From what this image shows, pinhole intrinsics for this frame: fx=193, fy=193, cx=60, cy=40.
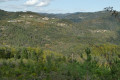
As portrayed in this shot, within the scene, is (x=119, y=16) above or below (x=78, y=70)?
above

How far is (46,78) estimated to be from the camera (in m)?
18.9

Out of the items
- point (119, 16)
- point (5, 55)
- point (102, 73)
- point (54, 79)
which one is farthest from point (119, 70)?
point (5, 55)

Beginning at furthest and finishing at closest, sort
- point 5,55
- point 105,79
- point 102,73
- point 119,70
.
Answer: point 5,55 → point 102,73 → point 105,79 → point 119,70

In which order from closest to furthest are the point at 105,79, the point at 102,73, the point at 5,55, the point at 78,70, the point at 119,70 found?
1. the point at 119,70
2. the point at 105,79
3. the point at 102,73
4. the point at 78,70
5. the point at 5,55

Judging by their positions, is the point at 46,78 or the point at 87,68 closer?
the point at 46,78

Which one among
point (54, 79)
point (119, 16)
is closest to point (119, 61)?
point (54, 79)

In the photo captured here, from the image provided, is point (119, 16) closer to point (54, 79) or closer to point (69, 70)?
point (54, 79)

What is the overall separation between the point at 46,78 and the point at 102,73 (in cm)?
731

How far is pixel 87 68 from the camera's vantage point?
1045 inches

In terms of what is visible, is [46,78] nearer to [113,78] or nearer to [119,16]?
[113,78]

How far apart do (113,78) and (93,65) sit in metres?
6.71

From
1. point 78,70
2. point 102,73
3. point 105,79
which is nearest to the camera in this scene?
point 105,79

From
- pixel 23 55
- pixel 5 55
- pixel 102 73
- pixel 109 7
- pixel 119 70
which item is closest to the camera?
pixel 109 7

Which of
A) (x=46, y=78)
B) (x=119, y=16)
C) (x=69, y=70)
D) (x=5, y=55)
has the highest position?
(x=119, y=16)
